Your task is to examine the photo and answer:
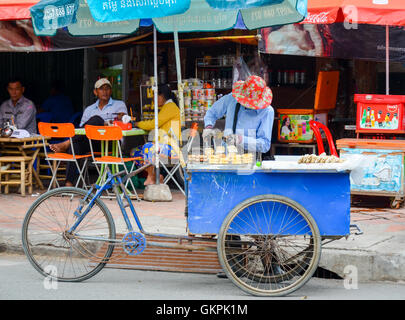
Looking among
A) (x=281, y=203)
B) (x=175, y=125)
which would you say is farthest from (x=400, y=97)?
(x=281, y=203)

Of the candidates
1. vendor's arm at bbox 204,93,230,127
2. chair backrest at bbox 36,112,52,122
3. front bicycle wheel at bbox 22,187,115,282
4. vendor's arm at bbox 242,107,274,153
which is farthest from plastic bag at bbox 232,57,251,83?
front bicycle wheel at bbox 22,187,115,282

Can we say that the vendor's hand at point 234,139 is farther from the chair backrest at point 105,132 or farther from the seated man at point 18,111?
the seated man at point 18,111

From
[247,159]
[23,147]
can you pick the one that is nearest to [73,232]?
[247,159]

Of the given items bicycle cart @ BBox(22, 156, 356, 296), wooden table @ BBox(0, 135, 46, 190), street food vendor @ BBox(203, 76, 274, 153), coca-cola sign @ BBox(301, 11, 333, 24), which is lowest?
bicycle cart @ BBox(22, 156, 356, 296)

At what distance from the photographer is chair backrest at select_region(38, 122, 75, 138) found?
31.1 feet

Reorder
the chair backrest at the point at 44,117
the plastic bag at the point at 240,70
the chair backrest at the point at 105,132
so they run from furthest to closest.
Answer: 1. the chair backrest at the point at 44,117
2. the plastic bag at the point at 240,70
3. the chair backrest at the point at 105,132

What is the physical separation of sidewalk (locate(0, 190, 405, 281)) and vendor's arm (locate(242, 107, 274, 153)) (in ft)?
3.46

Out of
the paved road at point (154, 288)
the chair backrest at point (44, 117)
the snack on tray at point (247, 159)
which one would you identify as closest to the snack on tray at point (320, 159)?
the snack on tray at point (247, 159)

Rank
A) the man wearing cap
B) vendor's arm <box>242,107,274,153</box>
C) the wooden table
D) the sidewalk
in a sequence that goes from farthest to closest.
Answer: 1. the man wearing cap
2. the wooden table
3. vendor's arm <box>242,107,274,153</box>
4. the sidewalk

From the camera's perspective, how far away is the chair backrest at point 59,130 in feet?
31.1

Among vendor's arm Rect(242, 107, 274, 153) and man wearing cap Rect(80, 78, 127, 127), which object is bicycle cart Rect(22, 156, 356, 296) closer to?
vendor's arm Rect(242, 107, 274, 153)

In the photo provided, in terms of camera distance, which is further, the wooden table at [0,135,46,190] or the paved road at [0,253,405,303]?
the wooden table at [0,135,46,190]

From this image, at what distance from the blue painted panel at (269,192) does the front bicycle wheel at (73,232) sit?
0.75 m
